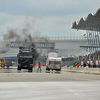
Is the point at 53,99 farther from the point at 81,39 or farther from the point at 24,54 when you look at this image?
the point at 81,39

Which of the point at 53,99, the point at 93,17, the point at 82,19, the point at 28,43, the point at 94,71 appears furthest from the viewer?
the point at 28,43

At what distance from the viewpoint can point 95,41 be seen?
197ft

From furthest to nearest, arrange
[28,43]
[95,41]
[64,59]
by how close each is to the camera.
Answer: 1. [64,59]
2. [28,43]
3. [95,41]

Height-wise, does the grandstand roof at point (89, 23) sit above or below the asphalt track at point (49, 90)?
above

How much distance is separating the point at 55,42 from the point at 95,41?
143 ft

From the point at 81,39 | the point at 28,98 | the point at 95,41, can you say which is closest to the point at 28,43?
the point at 95,41

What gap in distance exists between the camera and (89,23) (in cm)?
5384

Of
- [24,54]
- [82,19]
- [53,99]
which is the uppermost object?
[82,19]

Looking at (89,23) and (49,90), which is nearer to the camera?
(49,90)

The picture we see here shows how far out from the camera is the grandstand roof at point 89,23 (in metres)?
47.2

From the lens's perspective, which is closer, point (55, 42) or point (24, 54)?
point (24, 54)

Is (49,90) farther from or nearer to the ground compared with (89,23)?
nearer to the ground

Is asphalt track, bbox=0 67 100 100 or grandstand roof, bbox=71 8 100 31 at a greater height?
grandstand roof, bbox=71 8 100 31

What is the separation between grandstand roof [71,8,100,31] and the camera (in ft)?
155
